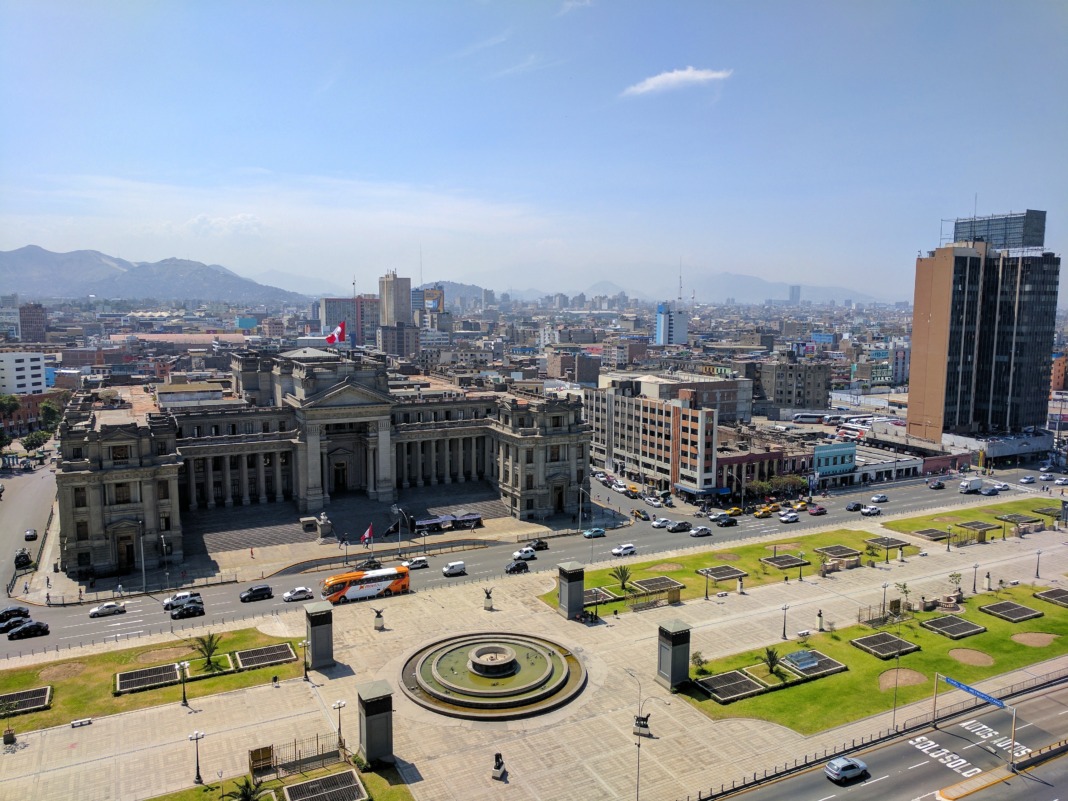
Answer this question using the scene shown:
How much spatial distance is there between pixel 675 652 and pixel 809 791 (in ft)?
50.7

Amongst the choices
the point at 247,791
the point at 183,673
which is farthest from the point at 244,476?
the point at 247,791

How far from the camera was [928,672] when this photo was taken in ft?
226

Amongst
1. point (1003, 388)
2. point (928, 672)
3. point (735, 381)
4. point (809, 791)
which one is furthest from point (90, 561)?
point (1003, 388)

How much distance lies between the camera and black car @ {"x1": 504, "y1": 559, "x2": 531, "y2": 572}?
95.7m

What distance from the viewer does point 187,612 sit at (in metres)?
80.3

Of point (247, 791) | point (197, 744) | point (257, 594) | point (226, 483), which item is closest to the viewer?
point (247, 791)

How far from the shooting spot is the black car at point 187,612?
80000 millimetres

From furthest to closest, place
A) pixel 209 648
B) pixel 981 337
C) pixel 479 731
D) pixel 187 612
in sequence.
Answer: pixel 981 337
pixel 187 612
pixel 209 648
pixel 479 731

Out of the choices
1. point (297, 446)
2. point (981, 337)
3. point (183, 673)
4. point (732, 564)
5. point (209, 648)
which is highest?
point (981, 337)

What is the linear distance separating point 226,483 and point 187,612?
36.6 metres

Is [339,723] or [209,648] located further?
[209,648]

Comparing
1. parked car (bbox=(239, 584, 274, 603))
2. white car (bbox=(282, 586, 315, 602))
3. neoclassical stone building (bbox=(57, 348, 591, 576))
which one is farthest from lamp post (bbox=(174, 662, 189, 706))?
neoclassical stone building (bbox=(57, 348, 591, 576))

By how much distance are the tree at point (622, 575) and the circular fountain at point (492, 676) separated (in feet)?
54.6

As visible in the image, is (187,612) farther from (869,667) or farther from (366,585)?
(869,667)
